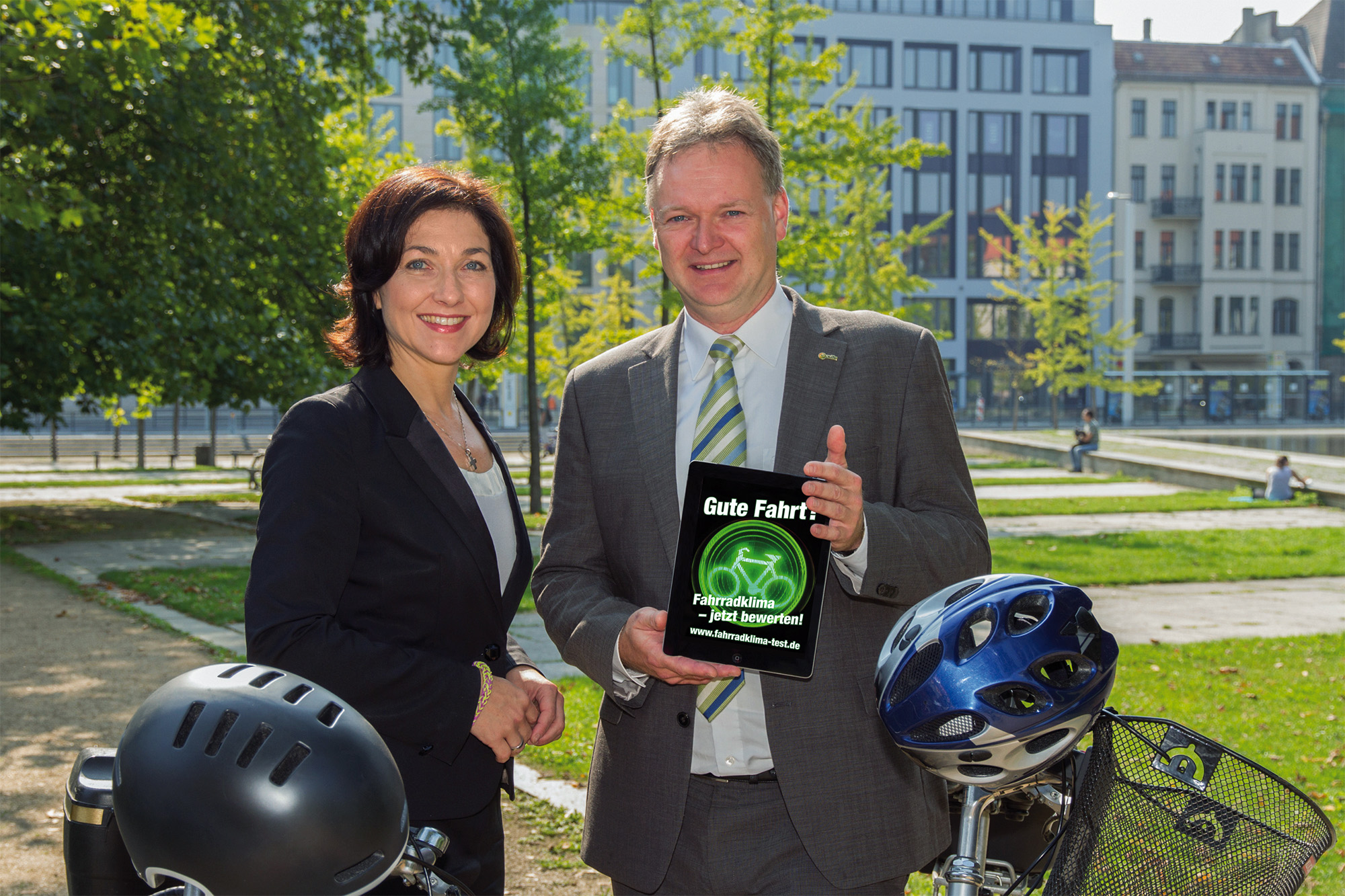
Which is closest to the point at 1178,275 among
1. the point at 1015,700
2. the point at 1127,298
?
the point at 1127,298

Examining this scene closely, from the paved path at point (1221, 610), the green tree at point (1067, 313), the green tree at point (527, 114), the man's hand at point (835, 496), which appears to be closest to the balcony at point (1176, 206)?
the green tree at point (1067, 313)

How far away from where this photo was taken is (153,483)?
89.0 feet

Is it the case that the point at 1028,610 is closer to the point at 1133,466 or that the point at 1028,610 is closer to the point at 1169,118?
the point at 1133,466

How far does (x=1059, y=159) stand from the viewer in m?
61.6

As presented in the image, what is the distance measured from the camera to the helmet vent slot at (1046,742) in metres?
1.72

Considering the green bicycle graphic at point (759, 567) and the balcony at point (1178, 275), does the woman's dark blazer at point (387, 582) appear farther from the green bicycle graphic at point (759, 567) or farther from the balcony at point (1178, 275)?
the balcony at point (1178, 275)

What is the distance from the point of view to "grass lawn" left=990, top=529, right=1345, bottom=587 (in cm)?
1259

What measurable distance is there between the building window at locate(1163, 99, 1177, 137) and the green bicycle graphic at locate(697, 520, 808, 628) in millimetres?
69907

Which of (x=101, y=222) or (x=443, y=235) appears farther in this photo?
(x=101, y=222)

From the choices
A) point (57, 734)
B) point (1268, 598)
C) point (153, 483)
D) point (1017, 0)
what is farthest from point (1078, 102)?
point (57, 734)

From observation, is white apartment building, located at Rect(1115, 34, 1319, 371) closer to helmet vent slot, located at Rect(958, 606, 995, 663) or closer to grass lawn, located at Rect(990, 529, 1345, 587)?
grass lawn, located at Rect(990, 529, 1345, 587)

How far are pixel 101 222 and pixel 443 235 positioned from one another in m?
14.4

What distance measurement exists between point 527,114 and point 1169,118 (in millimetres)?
57179

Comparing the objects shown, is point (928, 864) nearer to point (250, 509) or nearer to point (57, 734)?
point (57, 734)
